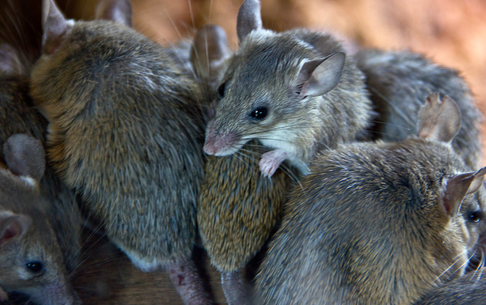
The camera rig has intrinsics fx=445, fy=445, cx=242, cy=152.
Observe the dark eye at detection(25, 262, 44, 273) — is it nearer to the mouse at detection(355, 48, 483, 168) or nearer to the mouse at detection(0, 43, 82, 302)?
the mouse at detection(0, 43, 82, 302)

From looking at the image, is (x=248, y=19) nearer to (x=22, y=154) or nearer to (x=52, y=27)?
(x=52, y=27)

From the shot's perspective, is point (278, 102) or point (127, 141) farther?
point (278, 102)

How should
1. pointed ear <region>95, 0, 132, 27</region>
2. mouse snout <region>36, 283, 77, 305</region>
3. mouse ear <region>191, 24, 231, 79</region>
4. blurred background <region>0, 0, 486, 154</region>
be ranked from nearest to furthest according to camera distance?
mouse snout <region>36, 283, 77, 305</region>, pointed ear <region>95, 0, 132, 27</region>, mouse ear <region>191, 24, 231, 79</region>, blurred background <region>0, 0, 486, 154</region>

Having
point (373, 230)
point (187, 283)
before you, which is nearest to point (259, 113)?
point (373, 230)

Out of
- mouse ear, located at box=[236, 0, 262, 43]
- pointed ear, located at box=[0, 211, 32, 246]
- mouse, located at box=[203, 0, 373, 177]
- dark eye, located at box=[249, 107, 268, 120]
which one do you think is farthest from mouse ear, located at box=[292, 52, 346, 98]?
pointed ear, located at box=[0, 211, 32, 246]

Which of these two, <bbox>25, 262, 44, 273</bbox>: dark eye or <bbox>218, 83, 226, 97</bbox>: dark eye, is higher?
<bbox>218, 83, 226, 97</bbox>: dark eye

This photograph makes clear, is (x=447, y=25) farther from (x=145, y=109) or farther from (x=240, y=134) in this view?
(x=145, y=109)

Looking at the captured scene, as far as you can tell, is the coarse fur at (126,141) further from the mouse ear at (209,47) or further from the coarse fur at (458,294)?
the coarse fur at (458,294)
